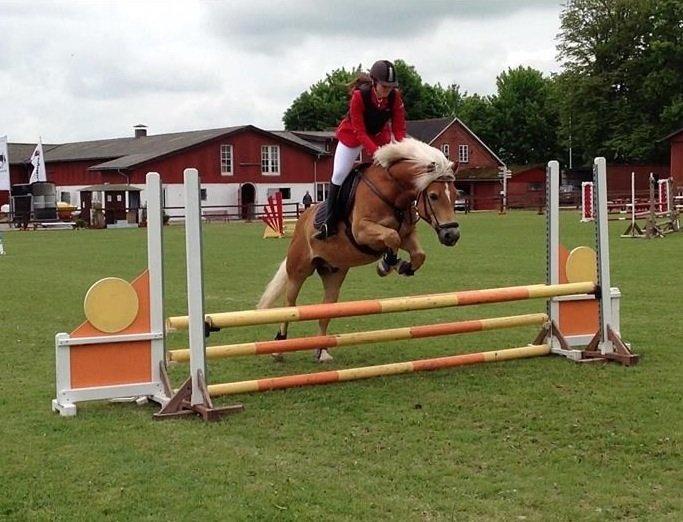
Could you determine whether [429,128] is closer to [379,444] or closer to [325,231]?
[325,231]

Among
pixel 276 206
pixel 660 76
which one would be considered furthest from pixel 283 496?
pixel 660 76

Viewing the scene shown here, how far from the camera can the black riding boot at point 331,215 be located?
26.0 ft

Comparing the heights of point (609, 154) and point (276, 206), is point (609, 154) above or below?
above

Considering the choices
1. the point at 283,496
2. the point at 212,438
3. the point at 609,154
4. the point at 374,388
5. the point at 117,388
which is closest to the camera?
the point at 283,496

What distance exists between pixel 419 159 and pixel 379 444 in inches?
103

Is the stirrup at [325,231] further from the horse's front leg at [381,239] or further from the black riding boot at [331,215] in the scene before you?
the horse's front leg at [381,239]

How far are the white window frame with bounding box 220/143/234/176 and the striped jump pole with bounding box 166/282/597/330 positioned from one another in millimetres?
50756

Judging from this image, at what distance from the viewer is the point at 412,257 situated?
754 cm

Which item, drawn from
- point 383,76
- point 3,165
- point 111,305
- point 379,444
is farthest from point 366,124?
point 3,165

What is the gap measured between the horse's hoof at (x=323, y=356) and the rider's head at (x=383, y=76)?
2.69m

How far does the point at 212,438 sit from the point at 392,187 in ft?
9.15

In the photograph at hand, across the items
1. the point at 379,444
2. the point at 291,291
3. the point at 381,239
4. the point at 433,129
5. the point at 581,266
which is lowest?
the point at 379,444

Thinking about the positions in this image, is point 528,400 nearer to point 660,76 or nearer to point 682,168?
point 682,168

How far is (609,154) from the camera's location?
71.2 meters
